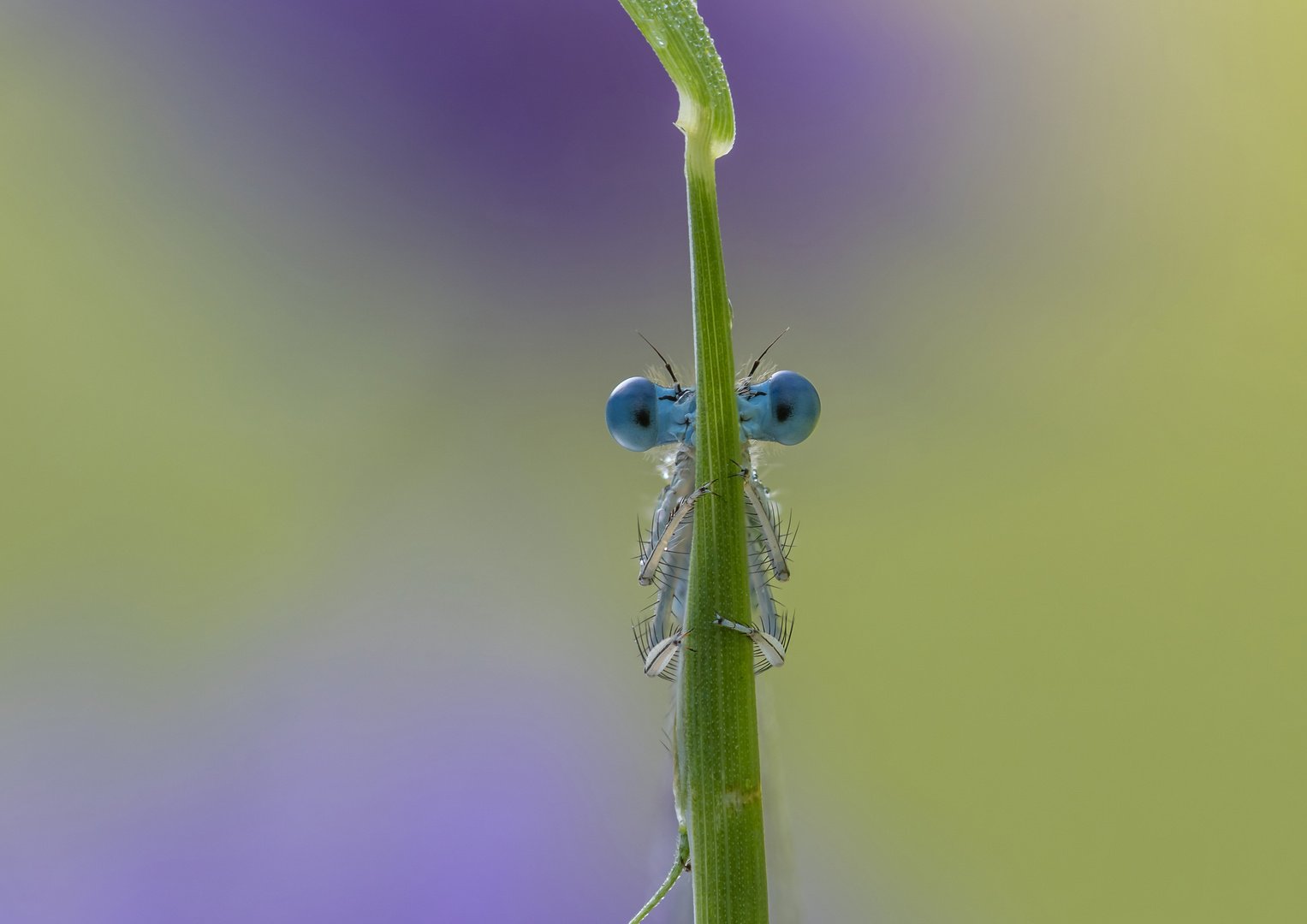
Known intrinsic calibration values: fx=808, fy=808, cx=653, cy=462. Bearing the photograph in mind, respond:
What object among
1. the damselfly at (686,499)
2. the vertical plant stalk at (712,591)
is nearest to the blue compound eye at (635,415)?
the damselfly at (686,499)

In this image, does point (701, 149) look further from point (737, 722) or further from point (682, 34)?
point (737, 722)

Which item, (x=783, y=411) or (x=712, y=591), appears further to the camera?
(x=783, y=411)

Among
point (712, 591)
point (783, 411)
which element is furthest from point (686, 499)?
point (783, 411)

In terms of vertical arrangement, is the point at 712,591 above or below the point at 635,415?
below

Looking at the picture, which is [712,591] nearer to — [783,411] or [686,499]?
[686,499]

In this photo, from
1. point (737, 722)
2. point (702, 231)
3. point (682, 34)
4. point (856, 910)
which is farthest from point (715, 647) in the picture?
point (856, 910)
